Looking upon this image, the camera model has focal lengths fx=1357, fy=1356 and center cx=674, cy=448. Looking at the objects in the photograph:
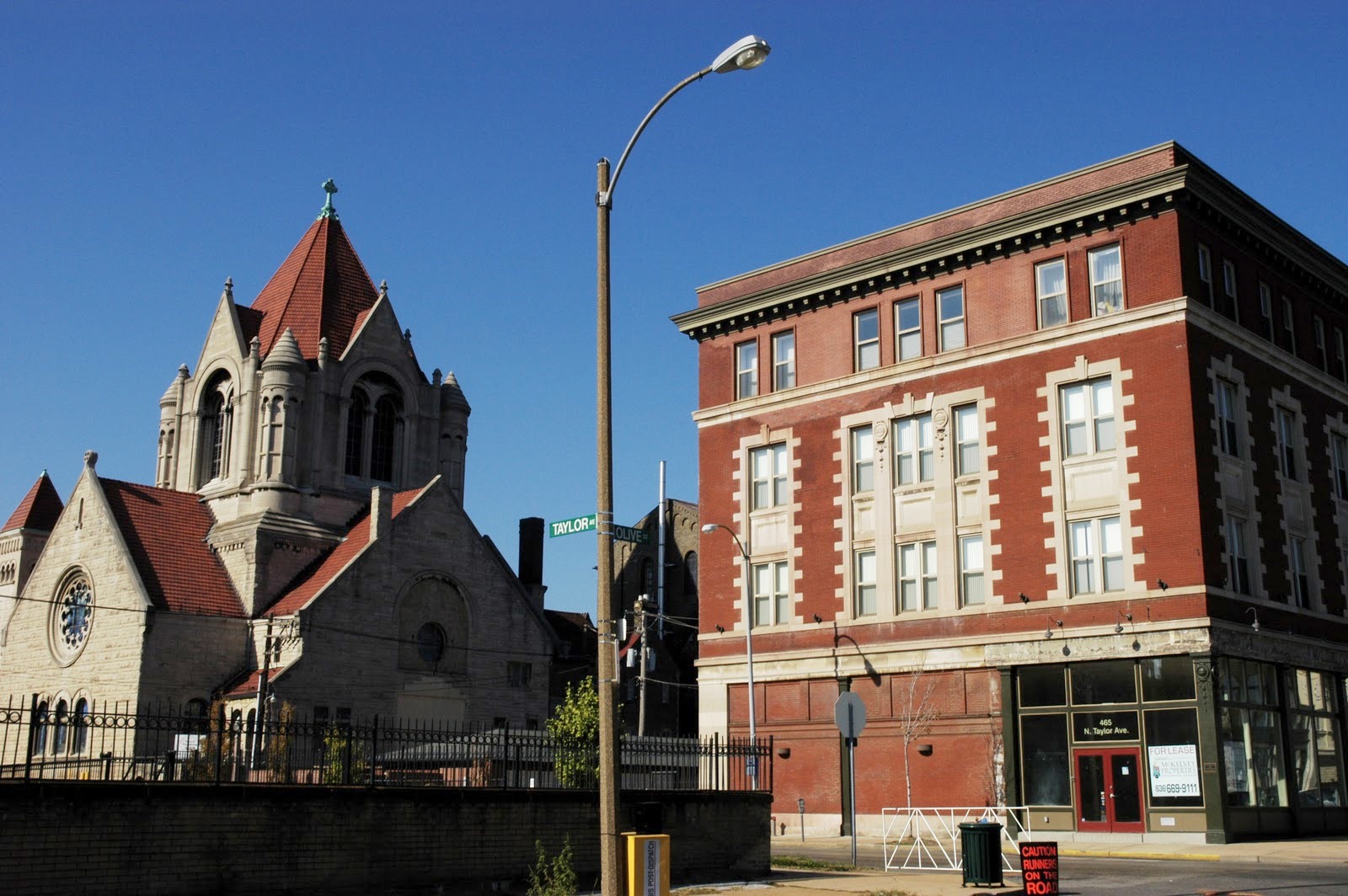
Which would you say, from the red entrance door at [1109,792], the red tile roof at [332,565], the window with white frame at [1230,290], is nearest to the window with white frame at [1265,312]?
the window with white frame at [1230,290]

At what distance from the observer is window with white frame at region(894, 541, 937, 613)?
39.5m

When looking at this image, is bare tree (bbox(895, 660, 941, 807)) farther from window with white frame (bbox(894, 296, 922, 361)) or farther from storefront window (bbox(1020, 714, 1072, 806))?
window with white frame (bbox(894, 296, 922, 361))

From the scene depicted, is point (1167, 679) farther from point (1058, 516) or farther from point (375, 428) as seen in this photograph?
point (375, 428)

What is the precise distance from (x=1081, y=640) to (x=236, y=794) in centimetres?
2416

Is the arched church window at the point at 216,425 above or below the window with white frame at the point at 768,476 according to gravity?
above

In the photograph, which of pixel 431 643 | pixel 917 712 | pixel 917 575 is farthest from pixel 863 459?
pixel 431 643

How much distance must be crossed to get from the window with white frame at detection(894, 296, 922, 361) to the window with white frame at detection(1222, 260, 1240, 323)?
855cm

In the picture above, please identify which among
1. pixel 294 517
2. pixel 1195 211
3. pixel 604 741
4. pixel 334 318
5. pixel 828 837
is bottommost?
pixel 828 837

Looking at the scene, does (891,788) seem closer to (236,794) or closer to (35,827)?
(236,794)

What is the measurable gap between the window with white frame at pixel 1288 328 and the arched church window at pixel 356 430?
37.8m

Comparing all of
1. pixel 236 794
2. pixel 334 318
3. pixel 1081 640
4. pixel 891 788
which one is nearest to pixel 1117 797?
pixel 1081 640

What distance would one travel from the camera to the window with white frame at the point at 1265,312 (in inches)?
1560

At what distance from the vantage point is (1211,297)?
122 ft

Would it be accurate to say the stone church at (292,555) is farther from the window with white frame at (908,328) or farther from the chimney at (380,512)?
the window with white frame at (908,328)
